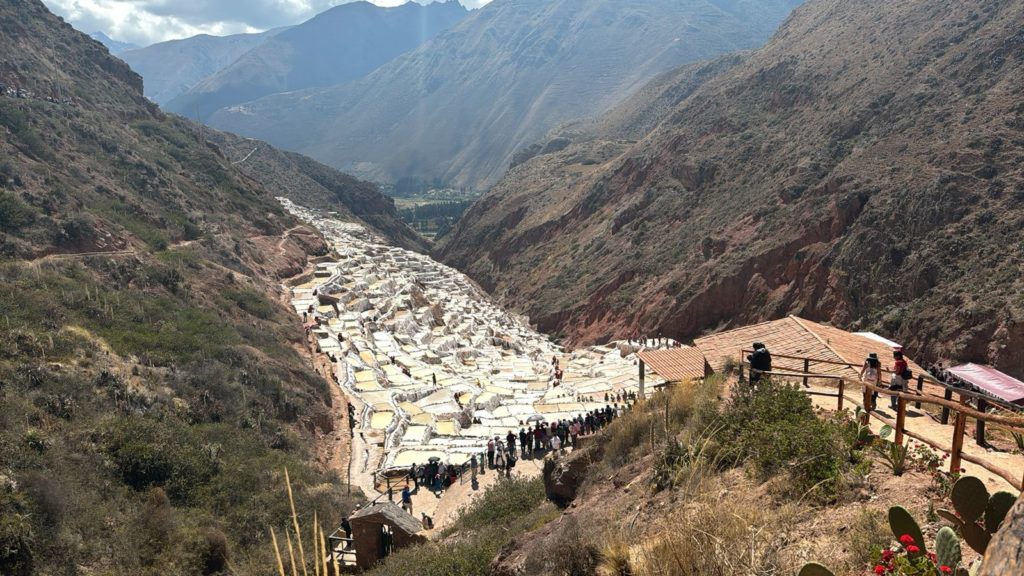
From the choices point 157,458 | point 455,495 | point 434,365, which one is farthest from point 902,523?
point 434,365

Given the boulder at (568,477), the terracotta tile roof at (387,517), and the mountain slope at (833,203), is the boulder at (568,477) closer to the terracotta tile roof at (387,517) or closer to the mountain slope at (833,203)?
the terracotta tile roof at (387,517)

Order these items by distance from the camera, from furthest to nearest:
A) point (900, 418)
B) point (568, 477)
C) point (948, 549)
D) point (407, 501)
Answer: point (407, 501)
point (568, 477)
point (900, 418)
point (948, 549)

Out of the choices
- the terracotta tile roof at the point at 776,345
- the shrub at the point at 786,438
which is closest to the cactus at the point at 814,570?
the shrub at the point at 786,438

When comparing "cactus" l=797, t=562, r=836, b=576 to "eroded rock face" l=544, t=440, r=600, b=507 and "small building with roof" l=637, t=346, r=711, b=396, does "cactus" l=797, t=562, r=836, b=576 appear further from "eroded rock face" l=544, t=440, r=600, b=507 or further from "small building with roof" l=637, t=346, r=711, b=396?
"small building with roof" l=637, t=346, r=711, b=396

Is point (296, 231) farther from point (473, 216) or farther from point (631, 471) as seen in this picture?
point (631, 471)

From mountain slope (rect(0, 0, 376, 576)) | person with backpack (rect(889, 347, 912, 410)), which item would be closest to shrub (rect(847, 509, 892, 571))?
person with backpack (rect(889, 347, 912, 410))

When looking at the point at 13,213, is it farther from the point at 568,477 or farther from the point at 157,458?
the point at 568,477
